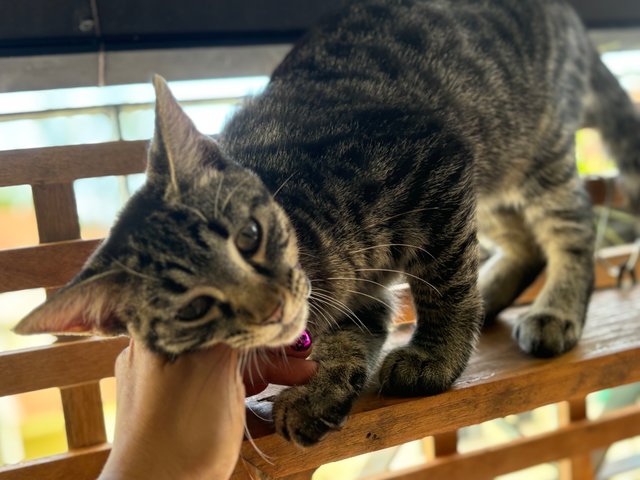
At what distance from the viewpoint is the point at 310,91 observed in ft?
3.41

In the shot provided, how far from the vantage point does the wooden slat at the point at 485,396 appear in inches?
32.8

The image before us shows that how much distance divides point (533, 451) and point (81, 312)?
108 cm

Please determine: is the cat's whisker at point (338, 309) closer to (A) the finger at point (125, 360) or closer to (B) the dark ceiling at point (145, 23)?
(A) the finger at point (125, 360)

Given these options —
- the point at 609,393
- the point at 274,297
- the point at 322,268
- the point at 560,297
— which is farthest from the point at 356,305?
the point at 609,393

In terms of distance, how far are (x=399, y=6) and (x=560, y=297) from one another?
65 centimetres

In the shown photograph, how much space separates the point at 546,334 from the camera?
3.48 feet

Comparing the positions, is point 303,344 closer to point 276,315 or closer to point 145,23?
point 276,315

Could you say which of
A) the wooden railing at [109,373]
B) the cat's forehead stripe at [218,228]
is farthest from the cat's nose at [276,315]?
the wooden railing at [109,373]

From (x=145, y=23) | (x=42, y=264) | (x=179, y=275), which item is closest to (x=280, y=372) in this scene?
(x=179, y=275)

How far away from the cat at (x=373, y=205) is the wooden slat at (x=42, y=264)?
0.95ft

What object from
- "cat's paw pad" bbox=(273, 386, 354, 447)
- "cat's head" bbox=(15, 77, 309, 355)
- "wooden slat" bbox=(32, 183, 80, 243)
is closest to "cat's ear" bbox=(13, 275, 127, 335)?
"cat's head" bbox=(15, 77, 309, 355)

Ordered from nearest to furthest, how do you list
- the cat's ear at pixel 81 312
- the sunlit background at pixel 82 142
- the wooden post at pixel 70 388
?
the cat's ear at pixel 81 312
the wooden post at pixel 70 388
the sunlit background at pixel 82 142

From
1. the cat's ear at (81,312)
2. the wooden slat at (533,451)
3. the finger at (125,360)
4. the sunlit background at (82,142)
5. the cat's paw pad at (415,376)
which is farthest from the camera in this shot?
the wooden slat at (533,451)

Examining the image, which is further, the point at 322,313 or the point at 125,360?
the point at 322,313
